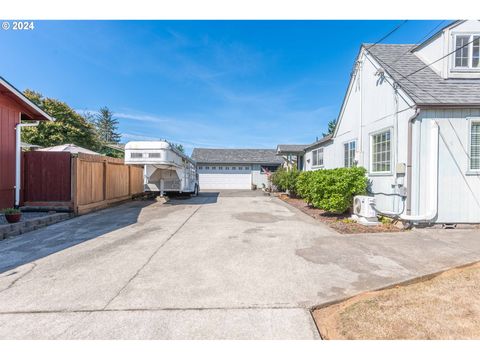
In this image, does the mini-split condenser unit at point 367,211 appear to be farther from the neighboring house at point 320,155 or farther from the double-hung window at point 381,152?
the neighboring house at point 320,155

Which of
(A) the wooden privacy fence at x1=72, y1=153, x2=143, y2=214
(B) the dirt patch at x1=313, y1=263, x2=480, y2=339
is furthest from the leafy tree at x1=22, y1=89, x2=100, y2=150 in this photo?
(B) the dirt patch at x1=313, y1=263, x2=480, y2=339

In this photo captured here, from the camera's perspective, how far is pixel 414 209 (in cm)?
628

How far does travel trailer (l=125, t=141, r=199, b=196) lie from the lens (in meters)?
10.4

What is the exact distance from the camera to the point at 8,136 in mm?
7715

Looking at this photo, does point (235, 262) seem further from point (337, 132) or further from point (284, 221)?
point (337, 132)

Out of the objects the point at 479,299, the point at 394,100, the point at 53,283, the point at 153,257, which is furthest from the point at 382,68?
the point at 53,283

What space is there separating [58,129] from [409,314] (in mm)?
27646

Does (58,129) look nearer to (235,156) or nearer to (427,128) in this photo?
(235,156)

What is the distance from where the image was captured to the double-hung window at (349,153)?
9.54 meters

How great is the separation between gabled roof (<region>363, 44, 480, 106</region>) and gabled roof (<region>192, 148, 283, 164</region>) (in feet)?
55.3

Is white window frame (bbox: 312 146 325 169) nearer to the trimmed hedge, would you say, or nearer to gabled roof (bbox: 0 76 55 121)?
the trimmed hedge

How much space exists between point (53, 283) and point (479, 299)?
5.38 metres

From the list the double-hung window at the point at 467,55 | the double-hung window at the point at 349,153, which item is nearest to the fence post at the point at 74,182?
the double-hung window at the point at 349,153
